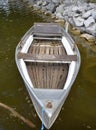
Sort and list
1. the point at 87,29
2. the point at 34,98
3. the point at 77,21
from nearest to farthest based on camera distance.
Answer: the point at 34,98 < the point at 87,29 < the point at 77,21

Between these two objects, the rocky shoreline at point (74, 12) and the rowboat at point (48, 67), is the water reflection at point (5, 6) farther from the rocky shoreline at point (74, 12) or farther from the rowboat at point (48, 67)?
the rowboat at point (48, 67)

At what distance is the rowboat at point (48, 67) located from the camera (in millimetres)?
10242

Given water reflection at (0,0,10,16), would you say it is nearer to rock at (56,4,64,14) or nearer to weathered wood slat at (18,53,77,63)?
rock at (56,4,64,14)

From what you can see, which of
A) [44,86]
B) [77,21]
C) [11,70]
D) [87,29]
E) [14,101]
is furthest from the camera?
[77,21]

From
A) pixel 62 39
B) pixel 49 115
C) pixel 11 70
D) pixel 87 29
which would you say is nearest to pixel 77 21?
pixel 87 29

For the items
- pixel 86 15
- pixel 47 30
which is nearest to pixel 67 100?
pixel 47 30

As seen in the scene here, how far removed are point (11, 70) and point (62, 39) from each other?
3.32m

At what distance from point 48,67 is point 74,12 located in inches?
552

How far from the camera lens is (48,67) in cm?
1412

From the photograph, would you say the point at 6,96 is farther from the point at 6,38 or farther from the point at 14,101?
the point at 6,38

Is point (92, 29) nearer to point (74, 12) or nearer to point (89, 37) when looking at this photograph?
point (89, 37)

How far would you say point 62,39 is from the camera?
1755 cm

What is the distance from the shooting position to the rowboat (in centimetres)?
1024

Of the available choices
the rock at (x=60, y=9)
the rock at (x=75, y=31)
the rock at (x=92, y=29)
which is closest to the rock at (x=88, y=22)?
the rock at (x=92, y=29)
